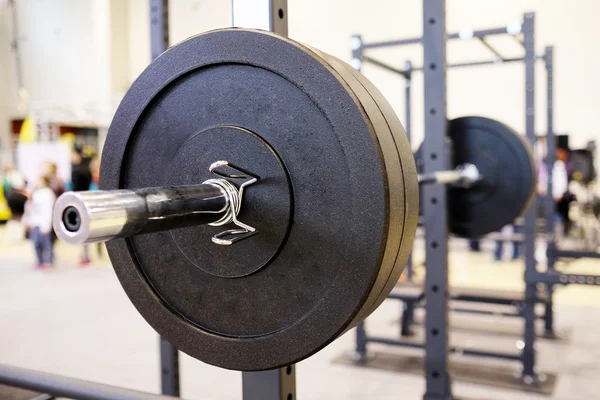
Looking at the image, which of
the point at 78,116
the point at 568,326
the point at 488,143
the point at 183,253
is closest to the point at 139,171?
the point at 183,253

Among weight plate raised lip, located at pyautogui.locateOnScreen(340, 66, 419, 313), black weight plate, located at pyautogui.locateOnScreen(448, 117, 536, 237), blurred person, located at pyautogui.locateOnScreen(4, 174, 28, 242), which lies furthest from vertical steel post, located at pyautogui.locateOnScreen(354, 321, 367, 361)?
Answer: blurred person, located at pyautogui.locateOnScreen(4, 174, 28, 242)

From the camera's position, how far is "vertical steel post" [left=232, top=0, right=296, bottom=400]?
0.78m

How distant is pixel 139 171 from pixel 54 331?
10.3 ft

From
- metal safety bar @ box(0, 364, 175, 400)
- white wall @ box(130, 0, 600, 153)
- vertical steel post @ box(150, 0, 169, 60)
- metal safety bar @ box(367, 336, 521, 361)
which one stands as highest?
white wall @ box(130, 0, 600, 153)

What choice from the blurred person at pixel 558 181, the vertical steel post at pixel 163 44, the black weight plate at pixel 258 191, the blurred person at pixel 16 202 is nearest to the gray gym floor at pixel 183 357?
the vertical steel post at pixel 163 44

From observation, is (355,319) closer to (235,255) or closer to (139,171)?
(235,255)

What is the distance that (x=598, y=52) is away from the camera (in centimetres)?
723

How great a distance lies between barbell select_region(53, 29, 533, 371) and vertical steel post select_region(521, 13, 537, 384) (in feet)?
7.48

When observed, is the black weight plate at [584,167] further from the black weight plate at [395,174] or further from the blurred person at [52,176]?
the black weight plate at [395,174]

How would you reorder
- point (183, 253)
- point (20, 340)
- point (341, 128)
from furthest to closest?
point (20, 340) → point (183, 253) → point (341, 128)

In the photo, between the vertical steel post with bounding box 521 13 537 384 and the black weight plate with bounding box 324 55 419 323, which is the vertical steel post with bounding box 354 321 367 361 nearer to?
the vertical steel post with bounding box 521 13 537 384

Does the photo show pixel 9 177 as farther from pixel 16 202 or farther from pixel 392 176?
pixel 392 176

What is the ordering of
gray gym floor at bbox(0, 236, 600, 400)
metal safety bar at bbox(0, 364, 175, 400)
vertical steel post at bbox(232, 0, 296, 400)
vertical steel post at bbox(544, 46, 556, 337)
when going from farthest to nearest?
1. vertical steel post at bbox(544, 46, 556, 337)
2. gray gym floor at bbox(0, 236, 600, 400)
3. metal safety bar at bbox(0, 364, 175, 400)
4. vertical steel post at bbox(232, 0, 296, 400)

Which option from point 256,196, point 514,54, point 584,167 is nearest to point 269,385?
point 256,196
